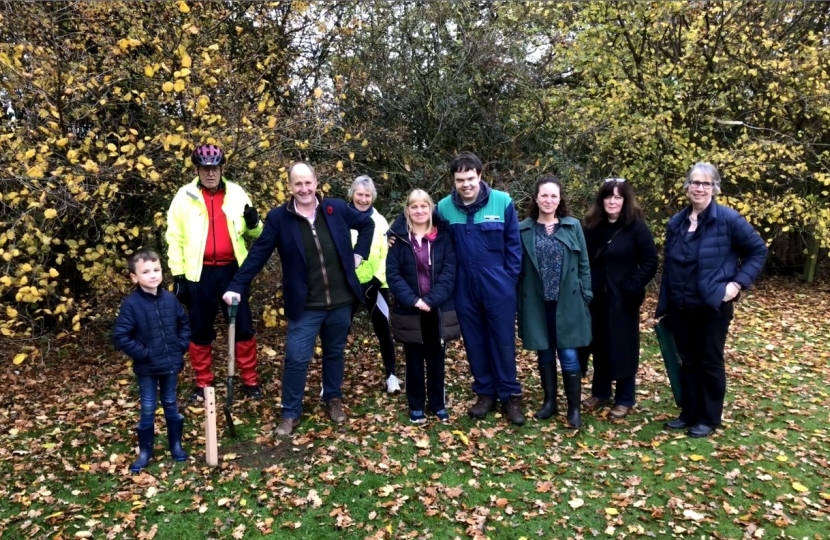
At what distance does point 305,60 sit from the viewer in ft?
24.4

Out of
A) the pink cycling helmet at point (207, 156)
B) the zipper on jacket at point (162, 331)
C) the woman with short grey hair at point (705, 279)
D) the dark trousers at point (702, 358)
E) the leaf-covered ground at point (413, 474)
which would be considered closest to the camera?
the leaf-covered ground at point (413, 474)

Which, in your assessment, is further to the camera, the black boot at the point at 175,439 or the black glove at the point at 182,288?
the black glove at the point at 182,288

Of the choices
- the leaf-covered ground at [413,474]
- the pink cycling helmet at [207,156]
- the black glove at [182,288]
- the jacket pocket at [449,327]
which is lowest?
the leaf-covered ground at [413,474]

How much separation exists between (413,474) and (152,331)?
2037 millimetres

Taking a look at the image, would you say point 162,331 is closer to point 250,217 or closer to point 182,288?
point 182,288

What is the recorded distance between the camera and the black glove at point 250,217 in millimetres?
4930

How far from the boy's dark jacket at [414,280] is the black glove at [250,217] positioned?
3.74 feet

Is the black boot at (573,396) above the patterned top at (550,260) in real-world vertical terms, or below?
below

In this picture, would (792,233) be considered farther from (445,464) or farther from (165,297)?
(165,297)

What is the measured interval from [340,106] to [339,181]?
0.94m

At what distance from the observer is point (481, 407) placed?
5102 mm

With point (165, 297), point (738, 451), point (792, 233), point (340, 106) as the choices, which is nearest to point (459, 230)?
point (165, 297)

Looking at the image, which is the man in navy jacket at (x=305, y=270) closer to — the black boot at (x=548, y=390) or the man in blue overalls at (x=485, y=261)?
the man in blue overalls at (x=485, y=261)

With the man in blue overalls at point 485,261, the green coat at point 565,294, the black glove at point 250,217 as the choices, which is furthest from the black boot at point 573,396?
the black glove at point 250,217
